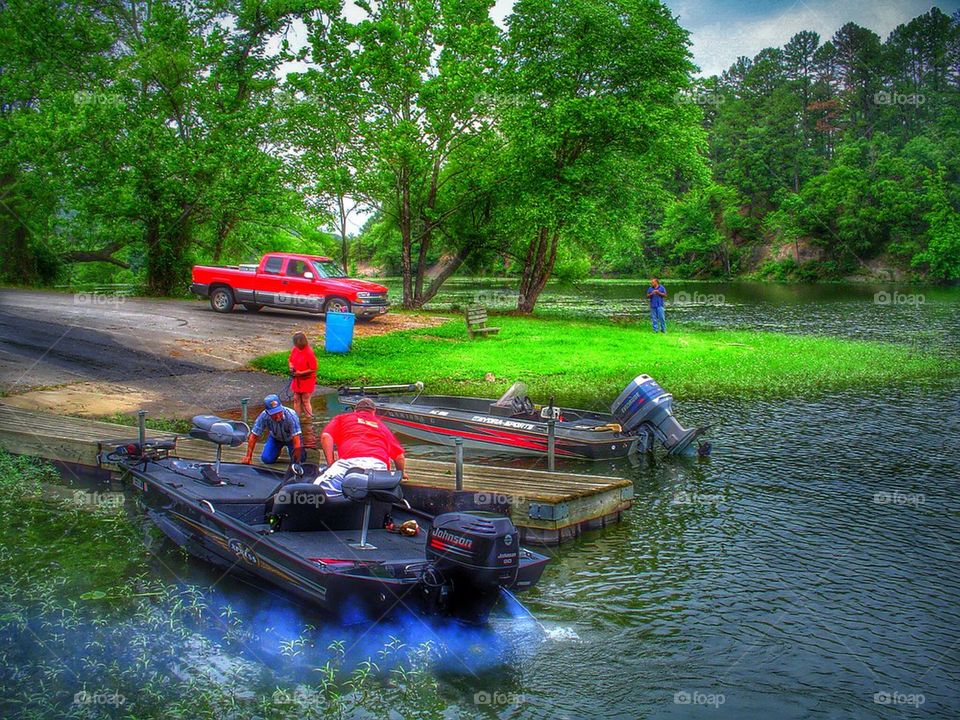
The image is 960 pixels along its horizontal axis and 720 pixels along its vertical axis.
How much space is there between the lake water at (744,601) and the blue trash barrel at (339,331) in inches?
332

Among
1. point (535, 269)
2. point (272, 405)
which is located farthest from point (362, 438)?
point (535, 269)

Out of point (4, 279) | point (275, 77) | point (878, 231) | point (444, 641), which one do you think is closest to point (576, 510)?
point (444, 641)

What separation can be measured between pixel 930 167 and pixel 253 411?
81158 millimetres

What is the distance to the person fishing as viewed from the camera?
11734 mm

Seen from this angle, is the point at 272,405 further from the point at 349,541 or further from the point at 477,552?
the point at 477,552

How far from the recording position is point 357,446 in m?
9.25

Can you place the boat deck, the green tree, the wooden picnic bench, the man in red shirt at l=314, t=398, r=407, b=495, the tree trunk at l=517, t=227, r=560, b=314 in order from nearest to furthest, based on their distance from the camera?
1. the boat deck
2. the man in red shirt at l=314, t=398, r=407, b=495
3. the wooden picnic bench
4. the green tree
5. the tree trunk at l=517, t=227, r=560, b=314

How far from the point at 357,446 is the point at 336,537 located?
42.1 inches

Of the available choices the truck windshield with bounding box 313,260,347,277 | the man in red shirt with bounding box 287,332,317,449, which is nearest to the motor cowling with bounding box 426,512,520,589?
the man in red shirt with bounding box 287,332,317,449

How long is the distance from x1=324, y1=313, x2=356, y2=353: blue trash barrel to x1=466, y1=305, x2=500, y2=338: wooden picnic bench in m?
5.14

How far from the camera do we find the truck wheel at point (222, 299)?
98.5ft

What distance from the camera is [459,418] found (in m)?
15.4

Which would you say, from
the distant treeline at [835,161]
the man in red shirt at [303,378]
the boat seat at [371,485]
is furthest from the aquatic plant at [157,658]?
the distant treeline at [835,161]

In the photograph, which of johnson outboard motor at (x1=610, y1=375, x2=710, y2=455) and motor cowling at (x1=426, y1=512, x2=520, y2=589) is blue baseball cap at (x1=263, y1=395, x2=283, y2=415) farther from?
johnson outboard motor at (x1=610, y1=375, x2=710, y2=455)
